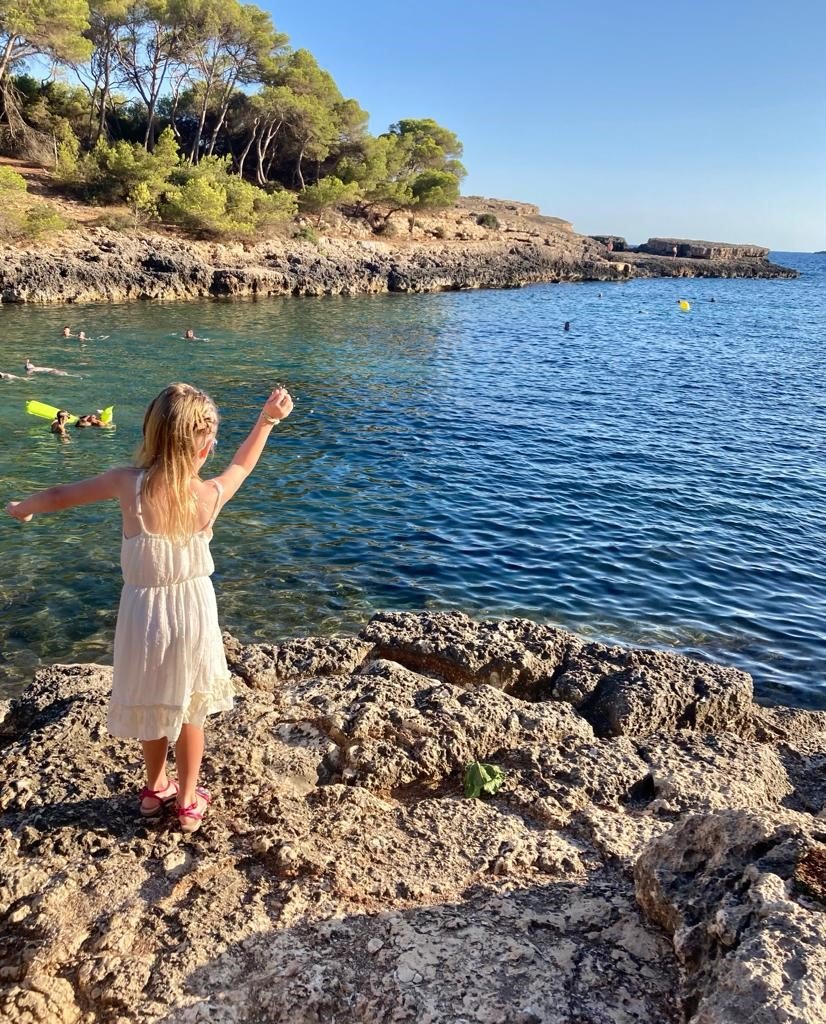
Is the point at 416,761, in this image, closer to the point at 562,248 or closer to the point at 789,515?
the point at 789,515

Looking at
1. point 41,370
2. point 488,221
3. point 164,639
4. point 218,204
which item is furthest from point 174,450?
point 488,221

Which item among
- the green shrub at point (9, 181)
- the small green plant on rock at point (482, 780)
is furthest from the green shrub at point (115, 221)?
the small green plant on rock at point (482, 780)

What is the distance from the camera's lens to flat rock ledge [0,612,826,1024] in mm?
2883

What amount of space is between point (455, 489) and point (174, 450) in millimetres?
11722

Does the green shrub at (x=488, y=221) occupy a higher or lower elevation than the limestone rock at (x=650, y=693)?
higher

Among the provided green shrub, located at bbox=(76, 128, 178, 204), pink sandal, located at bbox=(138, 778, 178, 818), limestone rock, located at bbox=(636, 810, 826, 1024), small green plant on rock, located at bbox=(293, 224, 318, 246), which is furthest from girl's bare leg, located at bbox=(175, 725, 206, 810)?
small green plant on rock, located at bbox=(293, 224, 318, 246)

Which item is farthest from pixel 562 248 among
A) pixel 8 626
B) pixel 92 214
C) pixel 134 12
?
pixel 8 626

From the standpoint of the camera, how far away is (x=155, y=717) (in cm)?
381

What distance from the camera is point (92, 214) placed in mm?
43812

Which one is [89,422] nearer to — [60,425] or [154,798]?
[60,425]

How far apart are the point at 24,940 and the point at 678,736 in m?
4.56

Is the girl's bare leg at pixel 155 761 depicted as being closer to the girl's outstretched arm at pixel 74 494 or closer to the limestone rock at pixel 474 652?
the girl's outstretched arm at pixel 74 494

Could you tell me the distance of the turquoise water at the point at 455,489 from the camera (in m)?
9.87

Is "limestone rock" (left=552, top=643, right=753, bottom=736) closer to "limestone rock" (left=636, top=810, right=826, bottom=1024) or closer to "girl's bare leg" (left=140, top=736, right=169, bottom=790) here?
"limestone rock" (left=636, top=810, right=826, bottom=1024)
